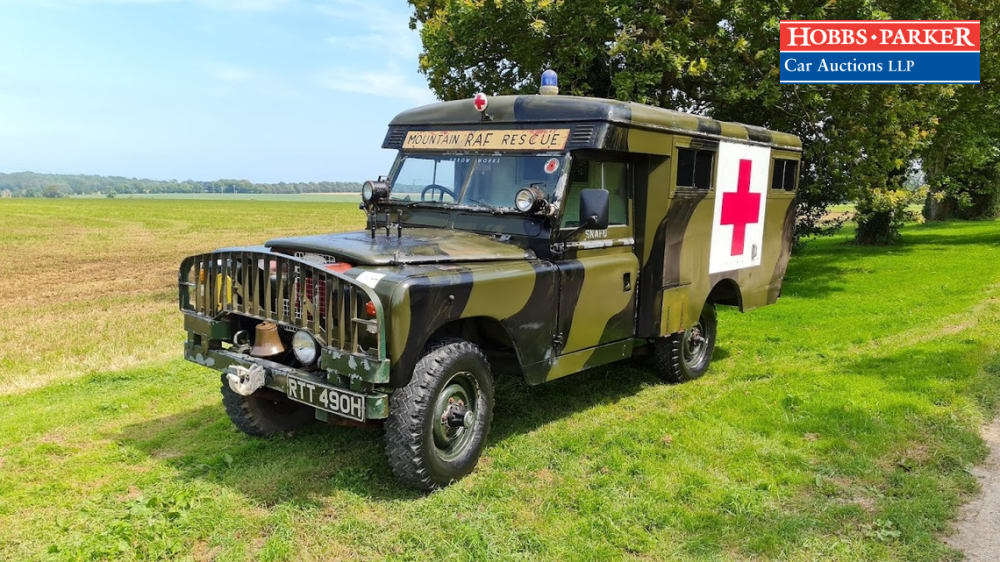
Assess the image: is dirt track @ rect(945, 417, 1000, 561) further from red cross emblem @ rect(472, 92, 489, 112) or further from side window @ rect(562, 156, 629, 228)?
red cross emblem @ rect(472, 92, 489, 112)

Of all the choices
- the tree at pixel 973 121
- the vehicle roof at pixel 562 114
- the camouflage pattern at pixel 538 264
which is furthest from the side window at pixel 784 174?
the tree at pixel 973 121

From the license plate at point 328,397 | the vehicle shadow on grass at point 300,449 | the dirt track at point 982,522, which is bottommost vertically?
the vehicle shadow on grass at point 300,449

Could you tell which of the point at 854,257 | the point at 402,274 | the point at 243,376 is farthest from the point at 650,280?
the point at 854,257

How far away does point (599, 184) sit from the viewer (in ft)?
20.1

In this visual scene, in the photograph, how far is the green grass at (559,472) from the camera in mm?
4289

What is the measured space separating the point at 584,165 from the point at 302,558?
11.5 feet

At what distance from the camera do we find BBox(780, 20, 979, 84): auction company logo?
13.1 meters

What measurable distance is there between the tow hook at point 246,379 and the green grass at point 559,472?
0.66 meters

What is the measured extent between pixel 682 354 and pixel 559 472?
2.73m

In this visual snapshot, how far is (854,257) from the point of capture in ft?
66.0

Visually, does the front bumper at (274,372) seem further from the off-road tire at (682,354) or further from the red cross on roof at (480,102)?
the off-road tire at (682,354)

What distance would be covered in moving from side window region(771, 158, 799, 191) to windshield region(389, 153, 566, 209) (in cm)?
367

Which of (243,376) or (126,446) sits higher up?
(243,376)

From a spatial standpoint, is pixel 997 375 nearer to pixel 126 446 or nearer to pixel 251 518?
pixel 251 518
